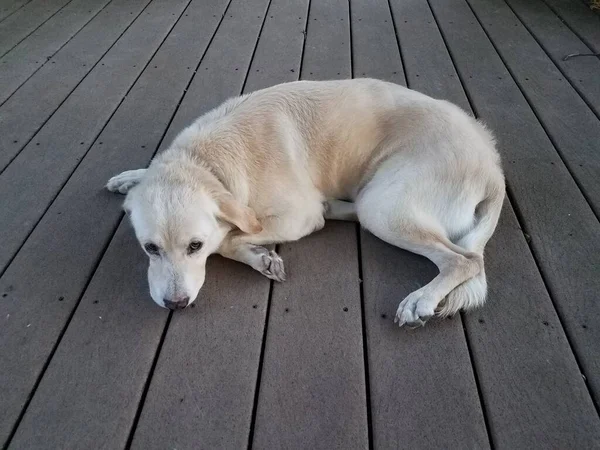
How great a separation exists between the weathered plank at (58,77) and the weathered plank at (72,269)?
1.45 ft

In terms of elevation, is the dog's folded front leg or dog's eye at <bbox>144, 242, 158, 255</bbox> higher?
dog's eye at <bbox>144, 242, 158, 255</bbox>

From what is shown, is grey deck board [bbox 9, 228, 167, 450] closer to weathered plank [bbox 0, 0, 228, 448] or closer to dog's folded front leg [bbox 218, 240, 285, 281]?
weathered plank [bbox 0, 0, 228, 448]

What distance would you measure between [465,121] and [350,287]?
893mm

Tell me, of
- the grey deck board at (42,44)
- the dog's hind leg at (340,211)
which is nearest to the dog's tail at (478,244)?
the dog's hind leg at (340,211)

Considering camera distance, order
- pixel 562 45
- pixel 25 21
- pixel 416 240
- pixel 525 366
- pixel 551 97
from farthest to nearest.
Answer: pixel 25 21, pixel 562 45, pixel 551 97, pixel 416 240, pixel 525 366

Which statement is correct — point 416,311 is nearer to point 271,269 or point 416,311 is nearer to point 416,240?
point 416,240

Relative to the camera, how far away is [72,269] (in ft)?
6.63

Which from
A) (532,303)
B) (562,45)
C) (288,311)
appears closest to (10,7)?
(288,311)

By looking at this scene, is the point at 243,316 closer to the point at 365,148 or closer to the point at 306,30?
the point at 365,148

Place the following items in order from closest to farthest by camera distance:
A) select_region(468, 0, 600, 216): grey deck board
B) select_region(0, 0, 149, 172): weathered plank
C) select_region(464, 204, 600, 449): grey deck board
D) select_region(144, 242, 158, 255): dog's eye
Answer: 1. select_region(464, 204, 600, 449): grey deck board
2. select_region(144, 242, 158, 255): dog's eye
3. select_region(468, 0, 600, 216): grey deck board
4. select_region(0, 0, 149, 172): weathered plank

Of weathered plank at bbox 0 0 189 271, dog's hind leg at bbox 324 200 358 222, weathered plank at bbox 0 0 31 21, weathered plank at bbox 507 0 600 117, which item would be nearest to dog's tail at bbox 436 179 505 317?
dog's hind leg at bbox 324 200 358 222

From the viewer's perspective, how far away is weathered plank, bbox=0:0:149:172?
2809 millimetres

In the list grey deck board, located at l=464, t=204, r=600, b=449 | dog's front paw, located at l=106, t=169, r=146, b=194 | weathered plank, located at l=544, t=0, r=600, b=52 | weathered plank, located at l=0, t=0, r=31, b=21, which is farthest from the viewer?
weathered plank, located at l=0, t=0, r=31, b=21

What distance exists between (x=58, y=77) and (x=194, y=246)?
2240 millimetres
